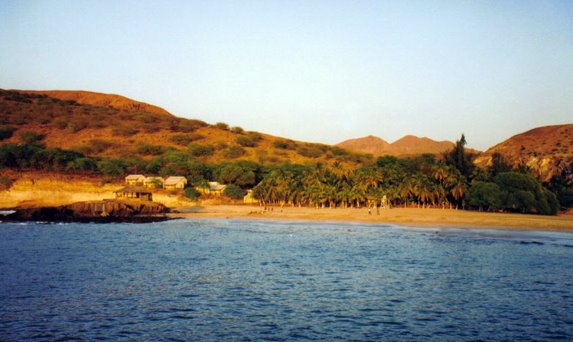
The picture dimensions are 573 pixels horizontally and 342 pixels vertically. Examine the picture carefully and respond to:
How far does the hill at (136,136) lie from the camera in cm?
14100

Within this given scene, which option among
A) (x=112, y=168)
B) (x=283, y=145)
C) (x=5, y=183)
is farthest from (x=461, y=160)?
(x=283, y=145)

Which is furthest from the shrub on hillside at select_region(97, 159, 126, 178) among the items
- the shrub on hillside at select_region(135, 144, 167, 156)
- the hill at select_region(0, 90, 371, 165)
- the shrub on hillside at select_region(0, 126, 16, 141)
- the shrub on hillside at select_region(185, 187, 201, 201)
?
the shrub on hillside at select_region(0, 126, 16, 141)

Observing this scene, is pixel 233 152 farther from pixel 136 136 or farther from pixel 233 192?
pixel 233 192

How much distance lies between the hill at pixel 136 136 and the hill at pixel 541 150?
4333 cm

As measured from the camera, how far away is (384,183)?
286 feet

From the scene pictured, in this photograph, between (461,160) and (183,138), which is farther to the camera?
(183,138)

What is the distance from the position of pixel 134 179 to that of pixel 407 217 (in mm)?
54470

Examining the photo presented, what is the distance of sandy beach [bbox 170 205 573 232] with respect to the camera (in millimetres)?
60897

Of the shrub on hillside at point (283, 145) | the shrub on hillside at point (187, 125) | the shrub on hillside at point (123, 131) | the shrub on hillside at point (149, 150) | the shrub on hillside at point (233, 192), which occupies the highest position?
the shrub on hillside at point (187, 125)

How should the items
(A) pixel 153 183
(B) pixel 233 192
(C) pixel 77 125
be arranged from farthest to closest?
(C) pixel 77 125
(B) pixel 233 192
(A) pixel 153 183

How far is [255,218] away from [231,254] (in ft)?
113

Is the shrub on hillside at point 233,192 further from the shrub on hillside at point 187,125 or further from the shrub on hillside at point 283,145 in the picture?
the shrub on hillside at point 187,125

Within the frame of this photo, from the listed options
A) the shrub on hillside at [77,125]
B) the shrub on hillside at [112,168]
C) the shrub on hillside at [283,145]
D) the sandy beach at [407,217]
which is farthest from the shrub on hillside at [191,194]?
the shrub on hillside at [77,125]

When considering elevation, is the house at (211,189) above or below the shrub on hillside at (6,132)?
below
